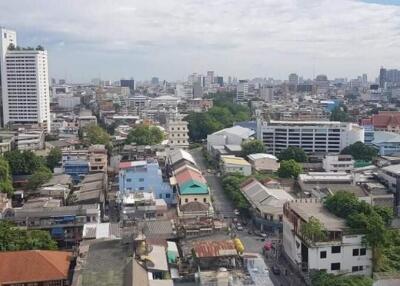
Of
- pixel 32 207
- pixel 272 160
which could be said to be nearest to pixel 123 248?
pixel 32 207

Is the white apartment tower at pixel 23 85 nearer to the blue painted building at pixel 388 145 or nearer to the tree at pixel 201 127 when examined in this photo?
the tree at pixel 201 127

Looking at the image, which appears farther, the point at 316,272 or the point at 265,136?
the point at 265,136

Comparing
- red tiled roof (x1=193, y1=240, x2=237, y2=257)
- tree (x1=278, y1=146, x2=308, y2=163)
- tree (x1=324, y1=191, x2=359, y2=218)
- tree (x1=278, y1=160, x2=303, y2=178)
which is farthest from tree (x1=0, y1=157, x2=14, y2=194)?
tree (x1=278, y1=146, x2=308, y2=163)

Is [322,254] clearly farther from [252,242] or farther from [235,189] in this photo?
[235,189]

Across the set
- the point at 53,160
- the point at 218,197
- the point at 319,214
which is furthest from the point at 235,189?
the point at 53,160

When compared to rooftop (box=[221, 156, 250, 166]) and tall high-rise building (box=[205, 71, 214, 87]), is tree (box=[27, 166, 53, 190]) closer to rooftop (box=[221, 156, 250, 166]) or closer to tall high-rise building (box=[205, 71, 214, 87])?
rooftop (box=[221, 156, 250, 166])

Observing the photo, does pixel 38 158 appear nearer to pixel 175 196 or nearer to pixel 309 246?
pixel 175 196
